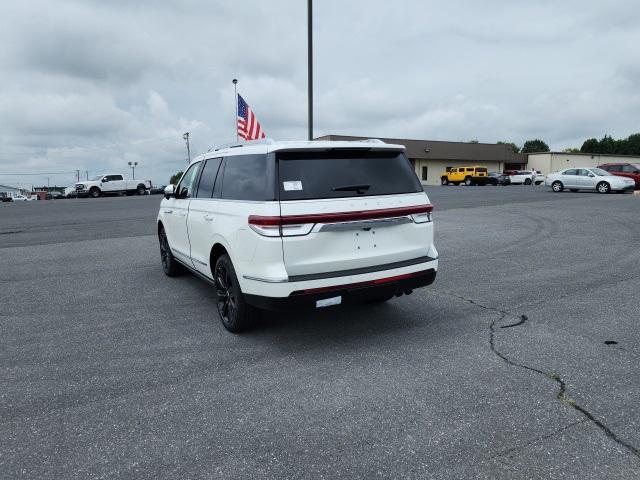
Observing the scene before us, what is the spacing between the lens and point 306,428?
305 centimetres

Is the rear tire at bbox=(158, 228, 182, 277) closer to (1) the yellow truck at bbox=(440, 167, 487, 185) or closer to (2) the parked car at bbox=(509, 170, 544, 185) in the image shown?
(1) the yellow truck at bbox=(440, 167, 487, 185)

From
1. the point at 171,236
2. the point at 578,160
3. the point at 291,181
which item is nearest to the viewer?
the point at 291,181

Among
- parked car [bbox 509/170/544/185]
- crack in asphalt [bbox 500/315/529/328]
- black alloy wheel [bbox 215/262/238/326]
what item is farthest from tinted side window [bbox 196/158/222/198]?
parked car [bbox 509/170/544/185]

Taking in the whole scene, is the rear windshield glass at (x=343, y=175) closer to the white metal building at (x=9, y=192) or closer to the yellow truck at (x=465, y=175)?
the yellow truck at (x=465, y=175)

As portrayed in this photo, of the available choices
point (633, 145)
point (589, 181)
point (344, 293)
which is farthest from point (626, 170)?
point (633, 145)

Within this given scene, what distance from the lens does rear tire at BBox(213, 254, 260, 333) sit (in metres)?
4.59

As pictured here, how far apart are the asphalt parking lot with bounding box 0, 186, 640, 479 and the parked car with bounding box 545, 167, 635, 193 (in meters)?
A: 22.5

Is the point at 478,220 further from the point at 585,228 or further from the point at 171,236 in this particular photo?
the point at 171,236

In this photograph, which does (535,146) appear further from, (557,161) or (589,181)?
(589,181)

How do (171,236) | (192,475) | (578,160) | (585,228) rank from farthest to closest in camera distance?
1. (578,160)
2. (585,228)
3. (171,236)
4. (192,475)

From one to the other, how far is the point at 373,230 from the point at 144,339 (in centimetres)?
253

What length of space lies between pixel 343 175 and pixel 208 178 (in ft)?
6.64

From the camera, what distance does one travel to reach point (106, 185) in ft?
136

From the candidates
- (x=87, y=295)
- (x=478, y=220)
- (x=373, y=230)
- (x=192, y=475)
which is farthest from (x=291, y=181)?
(x=478, y=220)
